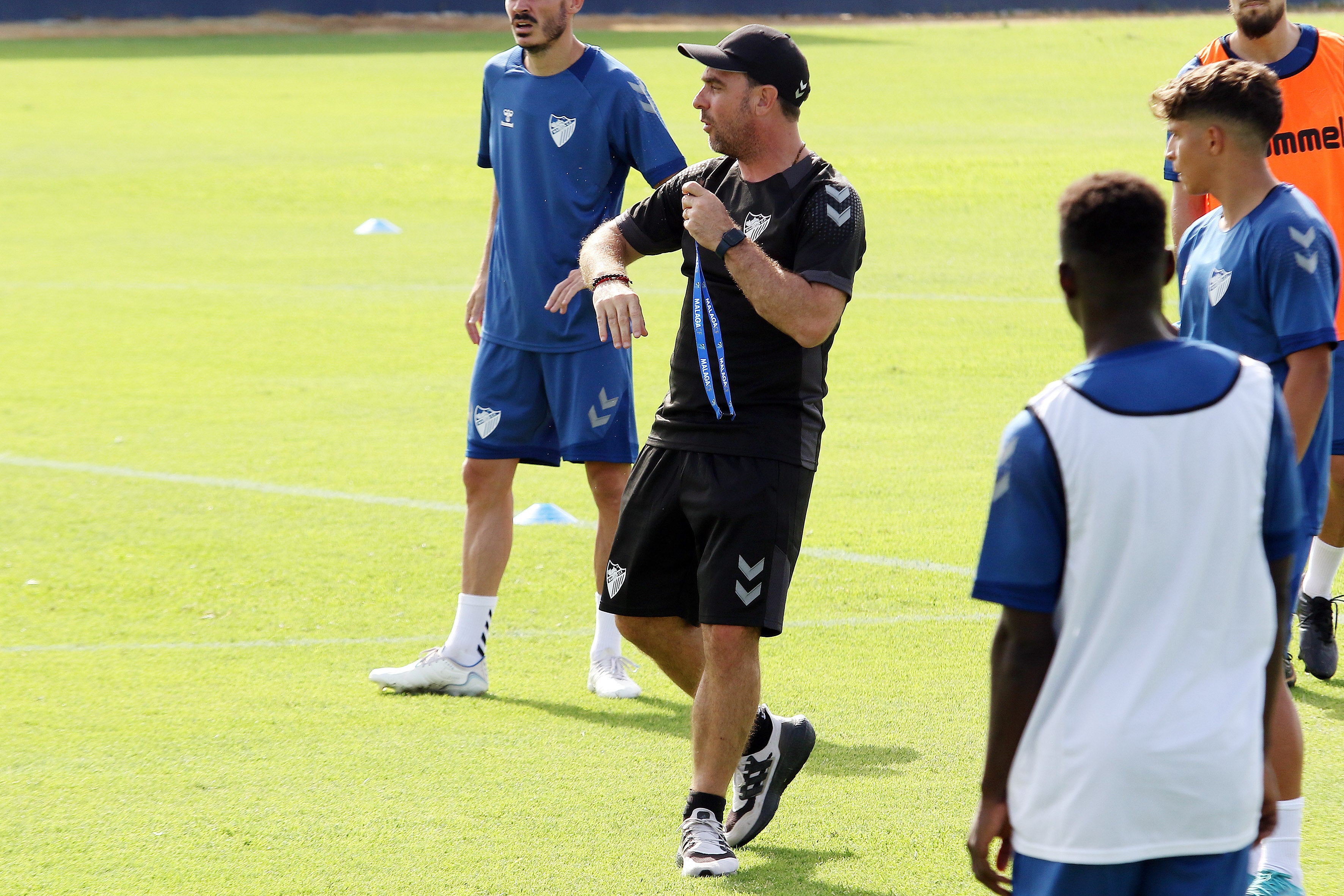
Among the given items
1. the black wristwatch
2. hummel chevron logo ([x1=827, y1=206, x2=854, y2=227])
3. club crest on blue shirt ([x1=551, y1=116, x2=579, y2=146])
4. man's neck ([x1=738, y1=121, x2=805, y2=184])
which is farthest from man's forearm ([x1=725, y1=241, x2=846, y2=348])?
club crest on blue shirt ([x1=551, y1=116, x2=579, y2=146])

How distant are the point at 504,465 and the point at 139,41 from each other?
40.4 metres

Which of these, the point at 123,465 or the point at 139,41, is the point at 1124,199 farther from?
the point at 139,41

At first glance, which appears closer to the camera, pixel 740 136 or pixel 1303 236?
pixel 1303 236

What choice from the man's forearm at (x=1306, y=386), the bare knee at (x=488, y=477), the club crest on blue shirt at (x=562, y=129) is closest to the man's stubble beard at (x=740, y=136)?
the man's forearm at (x=1306, y=386)

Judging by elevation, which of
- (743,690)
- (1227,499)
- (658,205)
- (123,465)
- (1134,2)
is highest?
(1134,2)

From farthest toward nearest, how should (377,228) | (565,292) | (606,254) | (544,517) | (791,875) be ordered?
(377,228) → (544,517) → (565,292) → (606,254) → (791,875)

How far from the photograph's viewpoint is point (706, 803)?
171 inches

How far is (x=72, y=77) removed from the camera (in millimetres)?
35406

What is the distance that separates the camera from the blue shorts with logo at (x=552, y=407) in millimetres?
5918

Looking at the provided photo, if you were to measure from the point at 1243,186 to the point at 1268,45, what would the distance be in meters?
1.72

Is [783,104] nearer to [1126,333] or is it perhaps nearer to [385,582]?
[1126,333]

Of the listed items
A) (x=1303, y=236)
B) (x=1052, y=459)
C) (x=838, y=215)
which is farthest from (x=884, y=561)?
(x=1052, y=459)

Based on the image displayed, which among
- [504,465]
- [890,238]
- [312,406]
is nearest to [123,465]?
[312,406]

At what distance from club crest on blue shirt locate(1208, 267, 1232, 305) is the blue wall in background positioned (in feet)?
143
